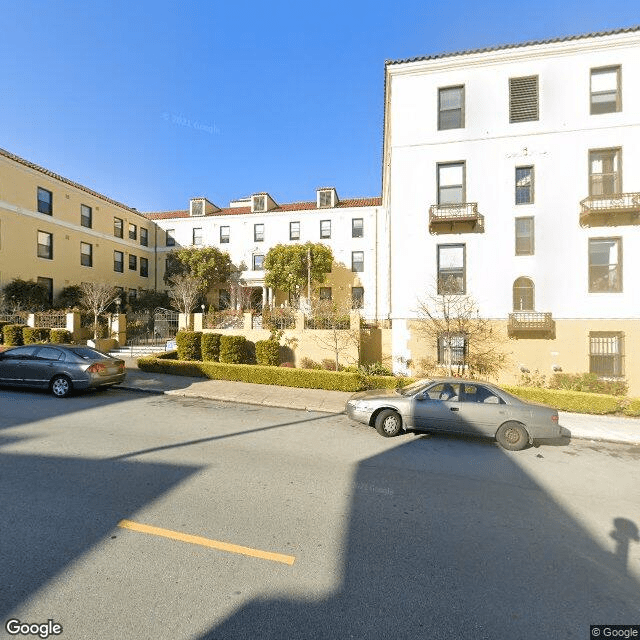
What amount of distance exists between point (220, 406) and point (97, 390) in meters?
4.66

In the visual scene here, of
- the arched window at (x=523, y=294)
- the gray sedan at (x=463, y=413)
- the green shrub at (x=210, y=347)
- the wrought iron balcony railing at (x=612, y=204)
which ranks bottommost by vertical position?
the gray sedan at (x=463, y=413)

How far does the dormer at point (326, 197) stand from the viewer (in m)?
28.6

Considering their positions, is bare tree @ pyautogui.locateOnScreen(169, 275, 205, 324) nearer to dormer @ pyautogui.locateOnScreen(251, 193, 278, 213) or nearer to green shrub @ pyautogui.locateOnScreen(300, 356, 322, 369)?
dormer @ pyautogui.locateOnScreen(251, 193, 278, 213)

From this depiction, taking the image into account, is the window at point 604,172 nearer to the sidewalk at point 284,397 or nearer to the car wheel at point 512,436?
the sidewalk at point 284,397

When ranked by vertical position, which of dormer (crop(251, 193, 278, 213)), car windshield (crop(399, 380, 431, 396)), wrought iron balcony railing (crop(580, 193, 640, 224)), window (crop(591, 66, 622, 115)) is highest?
dormer (crop(251, 193, 278, 213))

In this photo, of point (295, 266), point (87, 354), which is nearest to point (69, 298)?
point (87, 354)

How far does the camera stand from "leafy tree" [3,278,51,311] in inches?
745

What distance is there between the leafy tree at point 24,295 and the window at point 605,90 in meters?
30.4

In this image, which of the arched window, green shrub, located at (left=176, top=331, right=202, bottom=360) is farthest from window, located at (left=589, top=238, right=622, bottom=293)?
green shrub, located at (left=176, top=331, right=202, bottom=360)

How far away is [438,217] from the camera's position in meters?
13.2

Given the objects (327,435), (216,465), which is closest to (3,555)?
(216,465)

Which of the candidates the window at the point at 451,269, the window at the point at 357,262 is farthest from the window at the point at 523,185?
the window at the point at 357,262

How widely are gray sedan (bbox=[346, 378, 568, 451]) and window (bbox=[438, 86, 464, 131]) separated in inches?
478

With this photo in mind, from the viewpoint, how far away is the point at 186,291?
2314 cm
